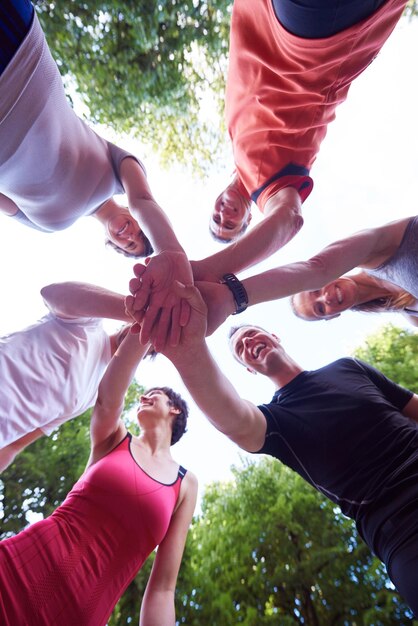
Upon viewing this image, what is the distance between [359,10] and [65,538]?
293 cm

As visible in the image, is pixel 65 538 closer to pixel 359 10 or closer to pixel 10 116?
pixel 10 116

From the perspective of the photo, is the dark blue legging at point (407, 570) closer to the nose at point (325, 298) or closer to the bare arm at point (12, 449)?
the nose at point (325, 298)

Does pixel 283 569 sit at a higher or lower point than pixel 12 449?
lower

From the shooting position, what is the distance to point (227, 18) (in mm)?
3363

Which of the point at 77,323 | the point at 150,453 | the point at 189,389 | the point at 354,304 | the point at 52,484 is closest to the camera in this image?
the point at 189,389

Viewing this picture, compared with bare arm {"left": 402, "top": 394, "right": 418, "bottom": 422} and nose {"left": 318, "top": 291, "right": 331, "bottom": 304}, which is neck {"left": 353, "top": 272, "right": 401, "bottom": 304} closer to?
nose {"left": 318, "top": 291, "right": 331, "bottom": 304}

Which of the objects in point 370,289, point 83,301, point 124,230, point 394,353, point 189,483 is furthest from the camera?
point 394,353

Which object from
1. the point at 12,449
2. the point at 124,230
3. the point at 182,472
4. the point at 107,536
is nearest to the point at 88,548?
the point at 107,536

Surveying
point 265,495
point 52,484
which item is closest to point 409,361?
point 265,495

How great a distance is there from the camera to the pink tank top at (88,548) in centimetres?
147

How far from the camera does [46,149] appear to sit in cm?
166

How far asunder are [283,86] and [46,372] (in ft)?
7.60

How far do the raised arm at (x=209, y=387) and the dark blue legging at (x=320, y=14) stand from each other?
1.28 meters

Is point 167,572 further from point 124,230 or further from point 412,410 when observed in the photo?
point 124,230
